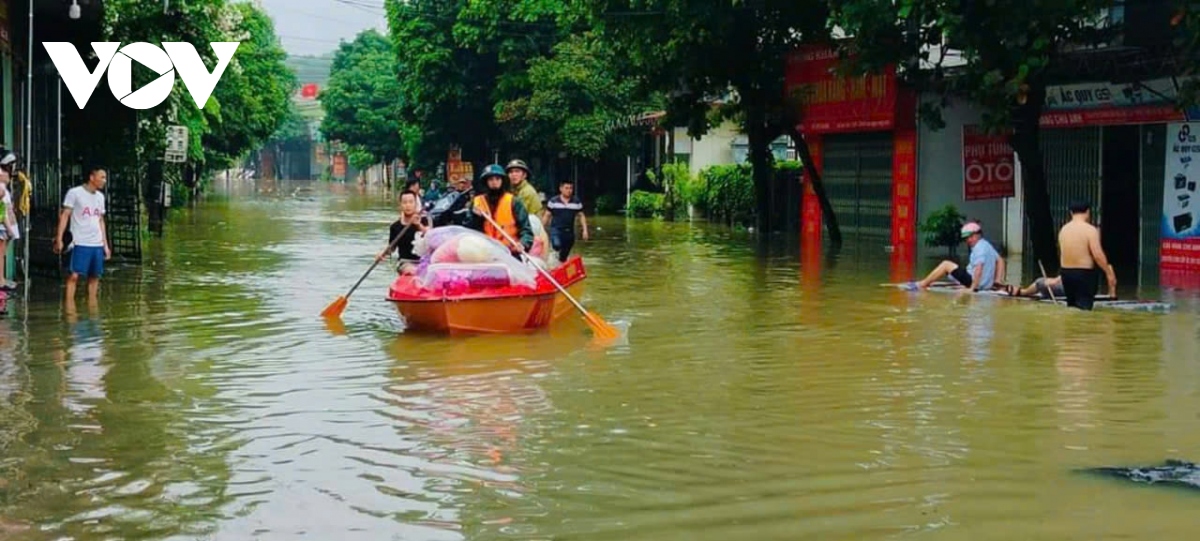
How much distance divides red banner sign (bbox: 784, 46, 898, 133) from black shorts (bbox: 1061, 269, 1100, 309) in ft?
44.7

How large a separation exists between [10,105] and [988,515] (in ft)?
50.2

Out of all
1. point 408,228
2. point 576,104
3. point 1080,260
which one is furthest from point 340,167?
point 1080,260

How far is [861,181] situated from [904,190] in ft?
9.52

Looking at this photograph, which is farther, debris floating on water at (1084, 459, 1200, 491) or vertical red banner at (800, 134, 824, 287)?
vertical red banner at (800, 134, 824, 287)

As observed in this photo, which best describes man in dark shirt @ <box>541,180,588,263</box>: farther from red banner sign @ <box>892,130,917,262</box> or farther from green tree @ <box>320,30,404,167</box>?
green tree @ <box>320,30,404,167</box>

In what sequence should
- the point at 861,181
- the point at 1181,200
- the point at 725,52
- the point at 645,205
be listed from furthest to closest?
the point at 645,205 < the point at 861,181 < the point at 725,52 < the point at 1181,200

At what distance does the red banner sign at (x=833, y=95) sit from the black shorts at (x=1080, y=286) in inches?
536

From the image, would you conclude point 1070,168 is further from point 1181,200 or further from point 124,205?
point 124,205

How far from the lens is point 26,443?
851cm

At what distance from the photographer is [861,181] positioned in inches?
1309

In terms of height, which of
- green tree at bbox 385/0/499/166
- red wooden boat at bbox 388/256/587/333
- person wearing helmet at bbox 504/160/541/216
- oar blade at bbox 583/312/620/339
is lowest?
oar blade at bbox 583/312/620/339

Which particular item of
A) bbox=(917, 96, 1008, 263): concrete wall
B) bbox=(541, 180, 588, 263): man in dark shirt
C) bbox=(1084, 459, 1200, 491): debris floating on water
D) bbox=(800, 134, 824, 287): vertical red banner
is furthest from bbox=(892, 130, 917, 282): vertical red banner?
bbox=(1084, 459, 1200, 491): debris floating on water

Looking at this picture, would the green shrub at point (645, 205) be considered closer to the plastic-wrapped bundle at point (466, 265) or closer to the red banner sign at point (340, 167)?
the plastic-wrapped bundle at point (466, 265)

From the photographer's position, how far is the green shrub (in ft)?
148
